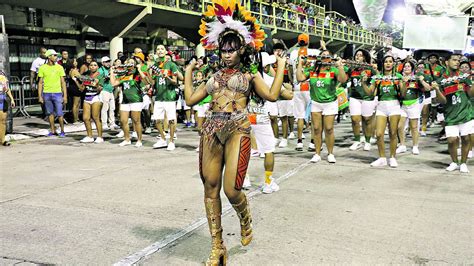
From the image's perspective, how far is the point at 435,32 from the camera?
488 inches

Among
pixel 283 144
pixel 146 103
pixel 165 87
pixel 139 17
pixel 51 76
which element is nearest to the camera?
pixel 165 87

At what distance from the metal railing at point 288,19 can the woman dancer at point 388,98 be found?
344 inches

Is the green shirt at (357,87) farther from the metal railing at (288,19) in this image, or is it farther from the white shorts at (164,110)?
the metal railing at (288,19)

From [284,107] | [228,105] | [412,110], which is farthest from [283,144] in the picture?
[228,105]

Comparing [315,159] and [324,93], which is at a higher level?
[324,93]

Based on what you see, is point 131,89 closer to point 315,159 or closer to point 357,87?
point 315,159

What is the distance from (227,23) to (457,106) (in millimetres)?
4993

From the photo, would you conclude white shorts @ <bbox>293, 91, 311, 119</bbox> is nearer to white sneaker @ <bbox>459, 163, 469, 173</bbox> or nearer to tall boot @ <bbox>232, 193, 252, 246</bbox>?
white sneaker @ <bbox>459, 163, 469, 173</bbox>

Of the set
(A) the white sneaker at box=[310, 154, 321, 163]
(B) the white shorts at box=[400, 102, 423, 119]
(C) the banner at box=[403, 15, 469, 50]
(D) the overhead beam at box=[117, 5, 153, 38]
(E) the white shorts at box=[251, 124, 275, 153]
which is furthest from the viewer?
(D) the overhead beam at box=[117, 5, 153, 38]

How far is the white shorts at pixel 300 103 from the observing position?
10266mm

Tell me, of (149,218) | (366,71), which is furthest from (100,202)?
(366,71)

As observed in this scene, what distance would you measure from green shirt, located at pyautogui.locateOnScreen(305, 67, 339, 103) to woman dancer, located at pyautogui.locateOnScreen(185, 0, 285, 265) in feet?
13.2

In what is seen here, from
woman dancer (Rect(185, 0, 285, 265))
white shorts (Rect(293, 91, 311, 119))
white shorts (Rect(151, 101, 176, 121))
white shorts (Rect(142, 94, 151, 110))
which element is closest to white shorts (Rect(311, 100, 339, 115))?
white shorts (Rect(293, 91, 311, 119))

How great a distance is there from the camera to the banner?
473 inches
